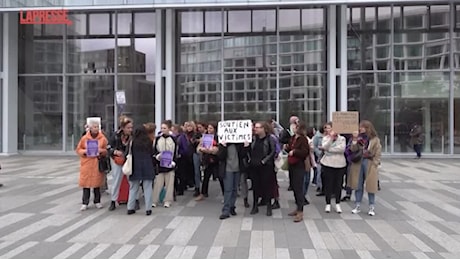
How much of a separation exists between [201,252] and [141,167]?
2941 millimetres

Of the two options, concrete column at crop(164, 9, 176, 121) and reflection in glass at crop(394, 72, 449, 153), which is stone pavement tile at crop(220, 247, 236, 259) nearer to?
concrete column at crop(164, 9, 176, 121)

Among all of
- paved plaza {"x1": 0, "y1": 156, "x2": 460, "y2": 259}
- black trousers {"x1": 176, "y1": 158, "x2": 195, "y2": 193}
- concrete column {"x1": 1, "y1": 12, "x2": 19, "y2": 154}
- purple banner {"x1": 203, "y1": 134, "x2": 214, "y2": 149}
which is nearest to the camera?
paved plaza {"x1": 0, "y1": 156, "x2": 460, "y2": 259}

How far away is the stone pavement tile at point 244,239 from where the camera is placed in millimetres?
6609

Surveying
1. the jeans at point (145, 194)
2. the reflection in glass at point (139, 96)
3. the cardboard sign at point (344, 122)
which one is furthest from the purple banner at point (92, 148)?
the reflection in glass at point (139, 96)

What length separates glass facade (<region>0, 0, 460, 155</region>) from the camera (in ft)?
68.4

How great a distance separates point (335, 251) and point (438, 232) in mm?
2210

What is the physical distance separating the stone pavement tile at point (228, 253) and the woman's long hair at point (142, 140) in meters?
3.06

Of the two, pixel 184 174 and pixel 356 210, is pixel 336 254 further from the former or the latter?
pixel 184 174

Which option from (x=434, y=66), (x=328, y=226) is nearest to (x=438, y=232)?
(x=328, y=226)

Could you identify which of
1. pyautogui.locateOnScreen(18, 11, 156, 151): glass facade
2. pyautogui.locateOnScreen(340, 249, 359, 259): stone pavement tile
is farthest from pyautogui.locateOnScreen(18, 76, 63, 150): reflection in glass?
pyautogui.locateOnScreen(340, 249, 359, 259): stone pavement tile

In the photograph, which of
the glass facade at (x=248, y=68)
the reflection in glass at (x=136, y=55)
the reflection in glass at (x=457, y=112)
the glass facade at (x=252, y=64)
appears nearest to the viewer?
the reflection in glass at (x=457, y=112)

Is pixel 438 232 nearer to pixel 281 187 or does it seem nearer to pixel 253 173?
pixel 253 173

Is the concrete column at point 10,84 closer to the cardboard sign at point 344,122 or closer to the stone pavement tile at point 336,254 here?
the cardboard sign at point 344,122

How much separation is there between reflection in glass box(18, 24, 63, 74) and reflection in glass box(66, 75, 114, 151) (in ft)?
4.03
